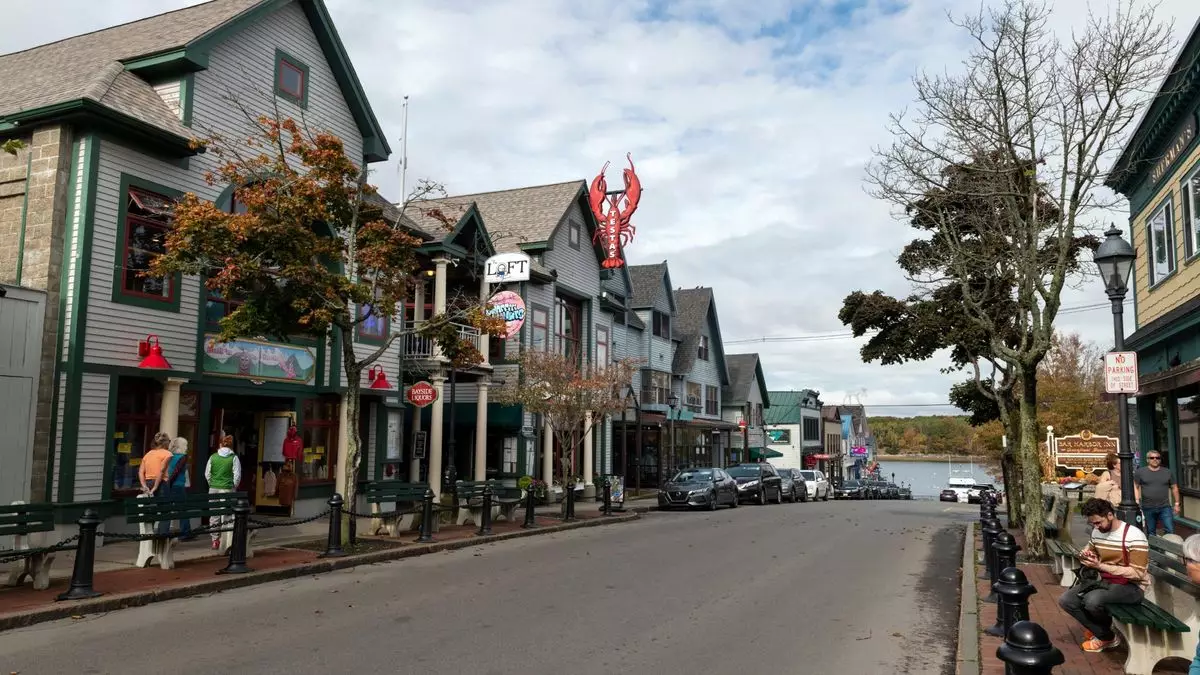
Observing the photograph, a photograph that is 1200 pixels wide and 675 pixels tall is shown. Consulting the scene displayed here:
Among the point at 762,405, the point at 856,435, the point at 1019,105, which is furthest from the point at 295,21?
the point at 856,435

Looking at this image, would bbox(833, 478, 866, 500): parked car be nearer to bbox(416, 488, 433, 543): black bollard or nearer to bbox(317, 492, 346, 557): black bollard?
bbox(416, 488, 433, 543): black bollard

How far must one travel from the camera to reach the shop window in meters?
19.0

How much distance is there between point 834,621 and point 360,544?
818cm

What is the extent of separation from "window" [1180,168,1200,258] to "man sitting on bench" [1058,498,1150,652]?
1002cm

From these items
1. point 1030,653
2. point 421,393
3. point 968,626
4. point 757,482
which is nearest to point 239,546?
point 421,393

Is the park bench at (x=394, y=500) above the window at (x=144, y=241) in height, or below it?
below

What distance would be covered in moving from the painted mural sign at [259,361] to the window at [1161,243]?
665 inches

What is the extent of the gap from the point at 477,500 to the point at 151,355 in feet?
24.1

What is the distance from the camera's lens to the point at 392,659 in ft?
24.4

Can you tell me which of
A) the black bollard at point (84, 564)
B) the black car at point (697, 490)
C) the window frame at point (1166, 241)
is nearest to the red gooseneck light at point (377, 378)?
the black bollard at point (84, 564)

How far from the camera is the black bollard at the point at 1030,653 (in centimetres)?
405

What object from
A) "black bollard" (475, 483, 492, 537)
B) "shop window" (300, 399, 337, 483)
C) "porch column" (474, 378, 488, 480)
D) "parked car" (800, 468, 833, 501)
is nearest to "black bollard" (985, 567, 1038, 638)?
"black bollard" (475, 483, 492, 537)

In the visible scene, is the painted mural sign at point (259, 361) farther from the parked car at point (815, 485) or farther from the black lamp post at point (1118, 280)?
the parked car at point (815, 485)

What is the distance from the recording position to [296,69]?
18.7m
